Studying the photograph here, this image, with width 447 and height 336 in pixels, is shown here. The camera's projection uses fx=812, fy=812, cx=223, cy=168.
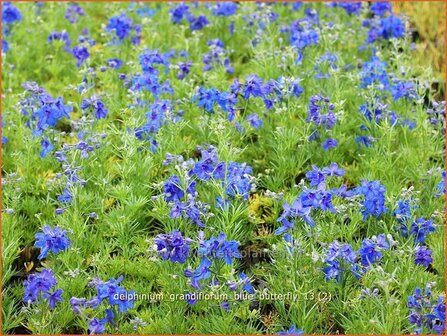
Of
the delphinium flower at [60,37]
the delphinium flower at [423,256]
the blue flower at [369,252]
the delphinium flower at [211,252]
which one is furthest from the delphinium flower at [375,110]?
the delphinium flower at [60,37]

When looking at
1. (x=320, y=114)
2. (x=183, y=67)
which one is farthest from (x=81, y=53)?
(x=320, y=114)

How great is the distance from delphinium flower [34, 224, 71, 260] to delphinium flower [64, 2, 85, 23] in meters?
3.90

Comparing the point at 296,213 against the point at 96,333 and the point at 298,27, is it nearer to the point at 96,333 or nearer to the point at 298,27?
the point at 96,333

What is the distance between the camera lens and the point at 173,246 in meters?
4.18

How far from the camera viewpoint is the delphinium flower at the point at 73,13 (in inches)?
312

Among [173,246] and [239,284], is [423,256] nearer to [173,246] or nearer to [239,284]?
[239,284]

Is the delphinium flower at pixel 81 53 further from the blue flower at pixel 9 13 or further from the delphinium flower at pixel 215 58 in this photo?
the blue flower at pixel 9 13

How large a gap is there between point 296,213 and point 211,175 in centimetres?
64

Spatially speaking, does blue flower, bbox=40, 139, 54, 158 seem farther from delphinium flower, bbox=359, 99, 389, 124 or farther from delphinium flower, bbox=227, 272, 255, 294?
delphinium flower, bbox=359, 99, 389, 124

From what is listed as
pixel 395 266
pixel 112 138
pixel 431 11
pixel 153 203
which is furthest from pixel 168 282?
pixel 431 11

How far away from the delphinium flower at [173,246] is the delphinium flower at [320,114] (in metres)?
1.63

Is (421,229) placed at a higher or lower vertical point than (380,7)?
lower

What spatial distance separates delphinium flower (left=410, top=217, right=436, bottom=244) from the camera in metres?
4.70

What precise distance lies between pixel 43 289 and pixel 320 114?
2.35 m
